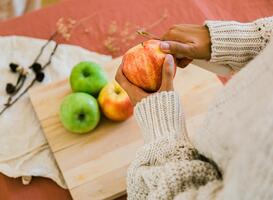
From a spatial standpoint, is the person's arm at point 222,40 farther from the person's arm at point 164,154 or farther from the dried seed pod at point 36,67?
the dried seed pod at point 36,67

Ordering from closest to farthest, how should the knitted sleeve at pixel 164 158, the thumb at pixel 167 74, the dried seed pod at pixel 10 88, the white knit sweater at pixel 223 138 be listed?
the white knit sweater at pixel 223 138
the knitted sleeve at pixel 164 158
the thumb at pixel 167 74
the dried seed pod at pixel 10 88

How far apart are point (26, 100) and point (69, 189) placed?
0.25m

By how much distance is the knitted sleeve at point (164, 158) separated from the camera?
530 millimetres

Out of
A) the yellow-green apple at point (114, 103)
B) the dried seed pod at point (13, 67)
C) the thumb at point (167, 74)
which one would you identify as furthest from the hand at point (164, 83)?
the dried seed pod at point (13, 67)

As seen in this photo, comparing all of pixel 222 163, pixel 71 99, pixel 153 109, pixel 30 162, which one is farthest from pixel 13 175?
pixel 222 163

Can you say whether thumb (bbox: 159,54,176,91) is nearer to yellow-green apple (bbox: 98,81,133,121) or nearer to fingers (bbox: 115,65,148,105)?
fingers (bbox: 115,65,148,105)

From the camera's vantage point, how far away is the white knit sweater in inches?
16.4

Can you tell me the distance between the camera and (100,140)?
861 millimetres

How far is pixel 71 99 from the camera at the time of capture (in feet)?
2.78

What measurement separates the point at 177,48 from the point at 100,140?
0.98 feet

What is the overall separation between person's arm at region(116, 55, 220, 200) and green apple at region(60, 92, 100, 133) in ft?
0.58

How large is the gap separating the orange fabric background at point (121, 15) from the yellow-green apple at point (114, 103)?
0.54ft

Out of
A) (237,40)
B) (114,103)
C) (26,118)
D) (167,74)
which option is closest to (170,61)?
(167,74)

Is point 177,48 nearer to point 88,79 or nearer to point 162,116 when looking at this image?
point 162,116
